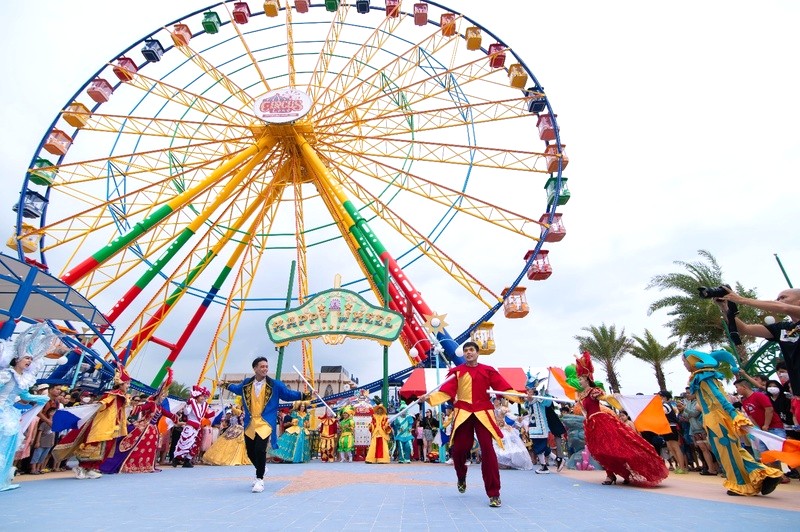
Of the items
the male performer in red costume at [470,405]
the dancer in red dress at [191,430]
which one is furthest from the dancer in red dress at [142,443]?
the male performer in red costume at [470,405]

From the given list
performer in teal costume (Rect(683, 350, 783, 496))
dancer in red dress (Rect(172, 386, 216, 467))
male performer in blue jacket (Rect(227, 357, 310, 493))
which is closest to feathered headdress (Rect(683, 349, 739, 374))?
performer in teal costume (Rect(683, 350, 783, 496))

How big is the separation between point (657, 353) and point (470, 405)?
20521mm

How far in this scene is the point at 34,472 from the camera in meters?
7.84

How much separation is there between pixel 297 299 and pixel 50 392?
9041 millimetres

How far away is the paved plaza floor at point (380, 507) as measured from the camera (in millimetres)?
3531

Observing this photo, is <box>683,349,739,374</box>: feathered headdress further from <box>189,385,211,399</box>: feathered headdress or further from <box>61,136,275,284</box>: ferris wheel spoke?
<box>61,136,275,284</box>: ferris wheel spoke

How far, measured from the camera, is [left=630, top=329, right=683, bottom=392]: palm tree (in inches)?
854

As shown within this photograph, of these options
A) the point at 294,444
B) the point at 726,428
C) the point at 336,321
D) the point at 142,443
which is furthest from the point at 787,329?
the point at 294,444

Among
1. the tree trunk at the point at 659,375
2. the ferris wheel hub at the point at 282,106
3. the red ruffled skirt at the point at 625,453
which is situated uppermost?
the ferris wheel hub at the point at 282,106

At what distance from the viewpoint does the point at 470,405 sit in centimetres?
522

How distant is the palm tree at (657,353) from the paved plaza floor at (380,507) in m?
16.9

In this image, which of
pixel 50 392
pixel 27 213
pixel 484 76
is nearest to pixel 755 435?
pixel 50 392

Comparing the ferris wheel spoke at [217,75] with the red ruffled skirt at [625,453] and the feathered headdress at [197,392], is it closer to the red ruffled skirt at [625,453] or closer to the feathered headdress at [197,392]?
the feathered headdress at [197,392]

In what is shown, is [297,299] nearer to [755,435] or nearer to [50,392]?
[50,392]
